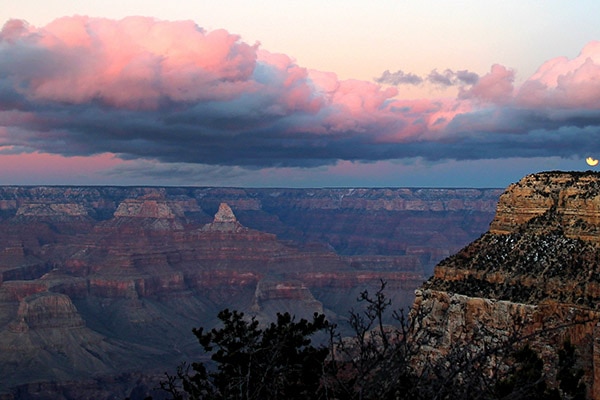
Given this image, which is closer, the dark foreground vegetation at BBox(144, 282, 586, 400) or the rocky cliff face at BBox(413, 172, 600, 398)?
the dark foreground vegetation at BBox(144, 282, 586, 400)

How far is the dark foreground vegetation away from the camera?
13.0 metres

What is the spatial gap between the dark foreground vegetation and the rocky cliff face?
2204 mm

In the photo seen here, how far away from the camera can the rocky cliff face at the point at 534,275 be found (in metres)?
31.8

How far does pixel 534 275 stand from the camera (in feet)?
115

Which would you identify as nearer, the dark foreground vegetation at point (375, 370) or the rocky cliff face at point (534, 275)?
the dark foreground vegetation at point (375, 370)

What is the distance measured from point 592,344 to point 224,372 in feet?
51.0

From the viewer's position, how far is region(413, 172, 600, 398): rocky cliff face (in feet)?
104

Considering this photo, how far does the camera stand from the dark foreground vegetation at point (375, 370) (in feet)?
42.6

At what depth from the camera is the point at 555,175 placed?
1657 inches

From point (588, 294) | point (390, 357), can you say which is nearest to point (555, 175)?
point (588, 294)

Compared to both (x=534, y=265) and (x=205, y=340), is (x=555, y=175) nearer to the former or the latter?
(x=534, y=265)

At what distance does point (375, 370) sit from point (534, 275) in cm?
1794

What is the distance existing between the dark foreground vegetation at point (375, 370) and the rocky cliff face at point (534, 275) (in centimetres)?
220

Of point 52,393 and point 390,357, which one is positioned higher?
point 390,357
